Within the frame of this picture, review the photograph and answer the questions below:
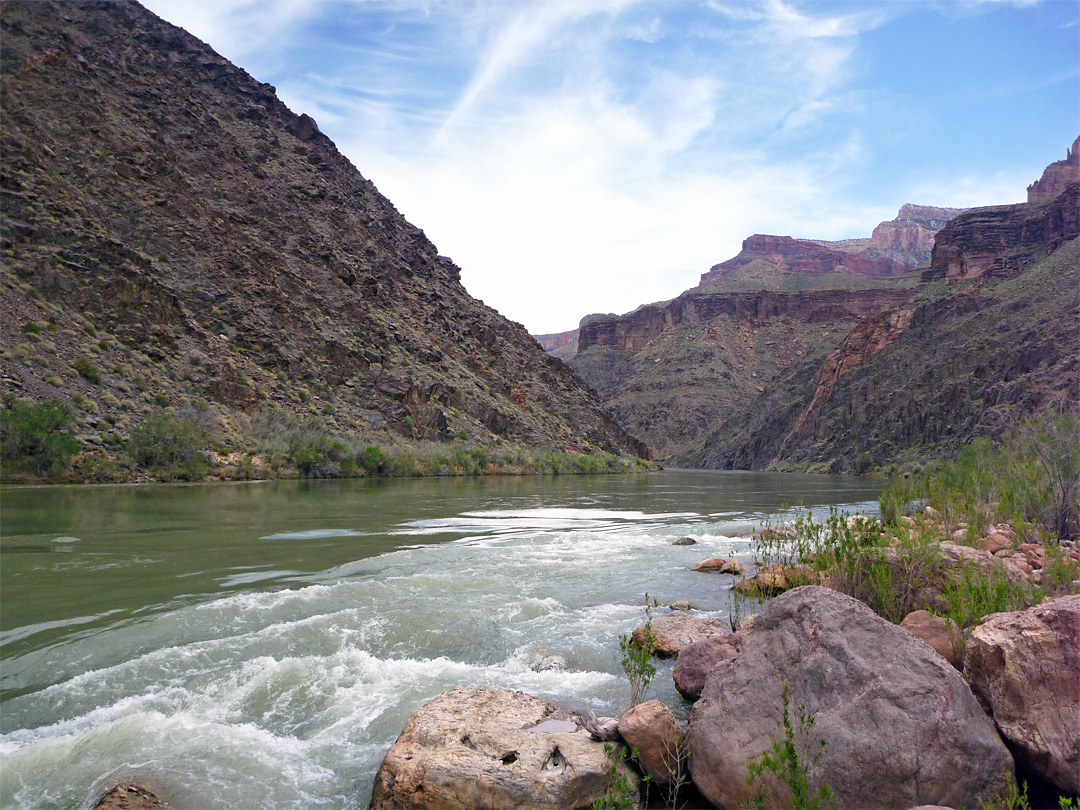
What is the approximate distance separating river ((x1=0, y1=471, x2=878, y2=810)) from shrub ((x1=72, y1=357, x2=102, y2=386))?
14701mm

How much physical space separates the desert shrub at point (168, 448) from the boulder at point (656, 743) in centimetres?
2710

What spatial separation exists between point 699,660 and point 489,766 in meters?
2.15

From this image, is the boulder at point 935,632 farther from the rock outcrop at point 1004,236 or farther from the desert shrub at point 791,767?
the rock outcrop at point 1004,236

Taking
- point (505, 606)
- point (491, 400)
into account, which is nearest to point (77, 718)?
point (505, 606)

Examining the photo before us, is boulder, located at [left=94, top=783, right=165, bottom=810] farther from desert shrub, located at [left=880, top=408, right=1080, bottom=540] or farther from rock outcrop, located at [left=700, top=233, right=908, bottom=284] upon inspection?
rock outcrop, located at [left=700, top=233, right=908, bottom=284]

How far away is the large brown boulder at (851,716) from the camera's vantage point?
3.29 metres

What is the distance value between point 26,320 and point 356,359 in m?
19.8

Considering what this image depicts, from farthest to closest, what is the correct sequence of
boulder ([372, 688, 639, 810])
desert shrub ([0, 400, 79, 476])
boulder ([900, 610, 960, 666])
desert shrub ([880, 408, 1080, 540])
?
desert shrub ([0, 400, 79, 476])
desert shrub ([880, 408, 1080, 540])
boulder ([900, 610, 960, 666])
boulder ([372, 688, 639, 810])

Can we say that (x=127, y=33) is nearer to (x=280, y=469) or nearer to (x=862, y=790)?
A: (x=280, y=469)

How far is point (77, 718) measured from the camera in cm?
487

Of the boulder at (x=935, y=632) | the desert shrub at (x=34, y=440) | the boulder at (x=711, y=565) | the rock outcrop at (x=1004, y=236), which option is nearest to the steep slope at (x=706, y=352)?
the rock outcrop at (x=1004, y=236)

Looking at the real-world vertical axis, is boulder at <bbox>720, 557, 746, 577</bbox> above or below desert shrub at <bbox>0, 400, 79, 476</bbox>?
below

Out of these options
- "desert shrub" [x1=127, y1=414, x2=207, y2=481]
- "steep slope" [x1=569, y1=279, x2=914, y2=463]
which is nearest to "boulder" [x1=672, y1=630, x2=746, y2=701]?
"desert shrub" [x1=127, y1=414, x2=207, y2=481]

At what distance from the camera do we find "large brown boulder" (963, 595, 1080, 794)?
3381mm
